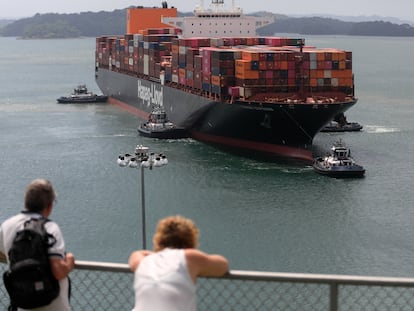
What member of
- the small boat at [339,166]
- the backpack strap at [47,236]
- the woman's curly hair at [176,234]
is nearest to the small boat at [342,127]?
the small boat at [339,166]

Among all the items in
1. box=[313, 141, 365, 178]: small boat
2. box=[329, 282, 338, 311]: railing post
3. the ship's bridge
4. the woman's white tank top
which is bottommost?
box=[313, 141, 365, 178]: small boat

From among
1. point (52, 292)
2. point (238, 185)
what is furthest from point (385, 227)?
point (52, 292)

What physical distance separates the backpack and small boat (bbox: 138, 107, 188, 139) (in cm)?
3524

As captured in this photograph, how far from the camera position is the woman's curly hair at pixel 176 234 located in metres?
4.01

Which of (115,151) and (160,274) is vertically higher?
(160,274)

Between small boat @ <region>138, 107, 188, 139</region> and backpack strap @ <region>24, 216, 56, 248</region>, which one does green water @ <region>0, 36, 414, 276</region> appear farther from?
backpack strap @ <region>24, 216, 56, 248</region>

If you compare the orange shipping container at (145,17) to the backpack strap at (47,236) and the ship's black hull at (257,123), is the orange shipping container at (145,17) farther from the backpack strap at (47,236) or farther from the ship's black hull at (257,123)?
the backpack strap at (47,236)

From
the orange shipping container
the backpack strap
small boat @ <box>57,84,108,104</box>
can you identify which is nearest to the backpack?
the backpack strap

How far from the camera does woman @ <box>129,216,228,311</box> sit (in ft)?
12.6

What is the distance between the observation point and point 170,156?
111 feet

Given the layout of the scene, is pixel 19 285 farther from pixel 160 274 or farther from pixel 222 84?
pixel 222 84

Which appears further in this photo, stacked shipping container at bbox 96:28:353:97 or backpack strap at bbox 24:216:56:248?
stacked shipping container at bbox 96:28:353:97

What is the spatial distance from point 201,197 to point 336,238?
20.5 ft

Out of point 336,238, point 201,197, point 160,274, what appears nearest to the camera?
point 160,274
